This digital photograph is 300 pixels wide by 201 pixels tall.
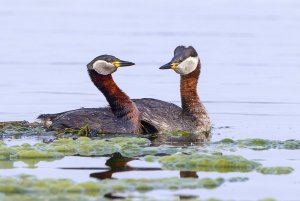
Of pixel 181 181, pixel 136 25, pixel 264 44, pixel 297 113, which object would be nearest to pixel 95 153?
pixel 181 181

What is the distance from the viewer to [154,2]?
39.9 meters

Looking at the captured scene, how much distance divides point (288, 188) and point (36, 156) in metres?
3.64

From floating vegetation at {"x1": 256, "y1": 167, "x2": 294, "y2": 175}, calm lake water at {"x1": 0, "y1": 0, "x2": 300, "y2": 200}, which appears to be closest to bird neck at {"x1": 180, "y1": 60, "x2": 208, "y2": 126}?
calm lake water at {"x1": 0, "y1": 0, "x2": 300, "y2": 200}

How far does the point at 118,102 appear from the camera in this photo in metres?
16.5

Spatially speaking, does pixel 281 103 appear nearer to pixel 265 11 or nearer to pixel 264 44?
pixel 264 44

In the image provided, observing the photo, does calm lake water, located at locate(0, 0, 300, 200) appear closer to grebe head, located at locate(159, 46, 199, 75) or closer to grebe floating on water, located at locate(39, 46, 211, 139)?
grebe floating on water, located at locate(39, 46, 211, 139)

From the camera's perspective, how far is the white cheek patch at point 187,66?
1704 cm

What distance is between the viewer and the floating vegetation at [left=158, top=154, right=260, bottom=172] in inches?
502

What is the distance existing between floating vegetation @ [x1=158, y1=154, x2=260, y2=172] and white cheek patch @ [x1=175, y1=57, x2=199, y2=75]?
4132 millimetres

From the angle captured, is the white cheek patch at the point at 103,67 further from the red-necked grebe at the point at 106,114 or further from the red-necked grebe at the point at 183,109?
the red-necked grebe at the point at 183,109

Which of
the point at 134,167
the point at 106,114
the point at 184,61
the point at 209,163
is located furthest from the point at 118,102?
the point at 209,163

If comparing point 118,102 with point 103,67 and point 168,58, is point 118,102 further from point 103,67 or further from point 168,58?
point 168,58

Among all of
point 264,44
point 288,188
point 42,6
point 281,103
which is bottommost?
point 288,188

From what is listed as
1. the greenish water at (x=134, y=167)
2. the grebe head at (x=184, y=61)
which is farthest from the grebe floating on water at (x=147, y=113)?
the greenish water at (x=134, y=167)
